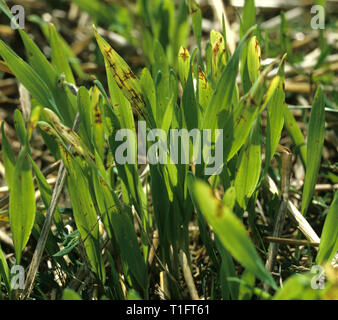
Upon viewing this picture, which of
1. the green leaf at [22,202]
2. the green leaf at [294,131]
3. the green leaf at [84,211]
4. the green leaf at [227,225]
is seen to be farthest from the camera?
the green leaf at [294,131]

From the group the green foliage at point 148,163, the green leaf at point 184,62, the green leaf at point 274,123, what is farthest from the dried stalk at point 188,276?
the green leaf at point 184,62

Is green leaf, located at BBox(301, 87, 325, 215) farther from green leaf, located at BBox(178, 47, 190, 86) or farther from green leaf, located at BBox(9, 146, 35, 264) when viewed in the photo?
green leaf, located at BBox(9, 146, 35, 264)

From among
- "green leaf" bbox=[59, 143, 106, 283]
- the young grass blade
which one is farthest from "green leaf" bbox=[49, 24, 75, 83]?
"green leaf" bbox=[59, 143, 106, 283]

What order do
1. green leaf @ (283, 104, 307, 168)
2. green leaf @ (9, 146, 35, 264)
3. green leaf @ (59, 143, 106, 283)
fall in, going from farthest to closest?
green leaf @ (283, 104, 307, 168) → green leaf @ (59, 143, 106, 283) → green leaf @ (9, 146, 35, 264)

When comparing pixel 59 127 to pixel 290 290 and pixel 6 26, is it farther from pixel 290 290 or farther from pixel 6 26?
pixel 6 26

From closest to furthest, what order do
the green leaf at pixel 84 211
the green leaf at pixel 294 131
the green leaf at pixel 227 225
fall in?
the green leaf at pixel 227 225, the green leaf at pixel 84 211, the green leaf at pixel 294 131

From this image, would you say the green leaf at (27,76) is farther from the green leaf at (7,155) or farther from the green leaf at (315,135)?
the green leaf at (315,135)

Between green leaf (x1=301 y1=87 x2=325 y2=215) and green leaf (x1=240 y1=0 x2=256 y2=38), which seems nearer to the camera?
green leaf (x1=301 y1=87 x2=325 y2=215)
